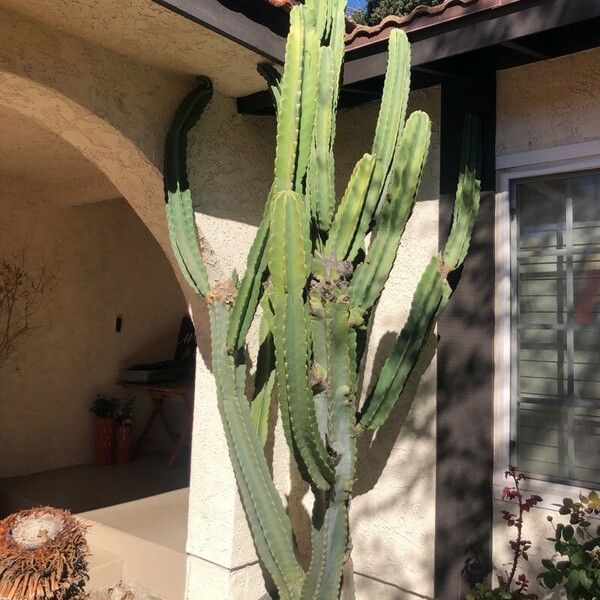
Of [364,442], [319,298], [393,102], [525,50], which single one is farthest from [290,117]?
[364,442]

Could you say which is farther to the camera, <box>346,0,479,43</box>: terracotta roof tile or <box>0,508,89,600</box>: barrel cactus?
<box>0,508,89,600</box>: barrel cactus

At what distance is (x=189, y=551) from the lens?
4102 millimetres

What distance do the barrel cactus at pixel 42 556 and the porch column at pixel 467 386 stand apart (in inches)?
85.4

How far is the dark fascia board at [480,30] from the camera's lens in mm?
2979

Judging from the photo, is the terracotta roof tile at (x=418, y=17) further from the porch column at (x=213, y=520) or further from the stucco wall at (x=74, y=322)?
the stucco wall at (x=74, y=322)

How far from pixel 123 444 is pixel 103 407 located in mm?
463

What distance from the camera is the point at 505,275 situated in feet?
11.9

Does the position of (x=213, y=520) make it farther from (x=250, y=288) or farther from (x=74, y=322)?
(x=74, y=322)

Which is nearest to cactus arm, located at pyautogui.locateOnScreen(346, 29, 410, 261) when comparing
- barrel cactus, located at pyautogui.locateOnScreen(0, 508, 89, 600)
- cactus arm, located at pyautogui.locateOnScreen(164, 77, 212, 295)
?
cactus arm, located at pyautogui.locateOnScreen(164, 77, 212, 295)

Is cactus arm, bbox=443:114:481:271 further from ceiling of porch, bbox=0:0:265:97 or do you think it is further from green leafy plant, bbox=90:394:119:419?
green leafy plant, bbox=90:394:119:419

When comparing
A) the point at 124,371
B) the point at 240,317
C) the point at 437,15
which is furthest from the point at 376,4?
the point at 240,317

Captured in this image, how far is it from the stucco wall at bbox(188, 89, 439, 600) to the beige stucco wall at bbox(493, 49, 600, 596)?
410mm

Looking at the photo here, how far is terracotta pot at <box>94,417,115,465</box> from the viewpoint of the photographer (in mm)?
6621

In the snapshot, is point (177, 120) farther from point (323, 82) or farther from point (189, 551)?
point (189, 551)
